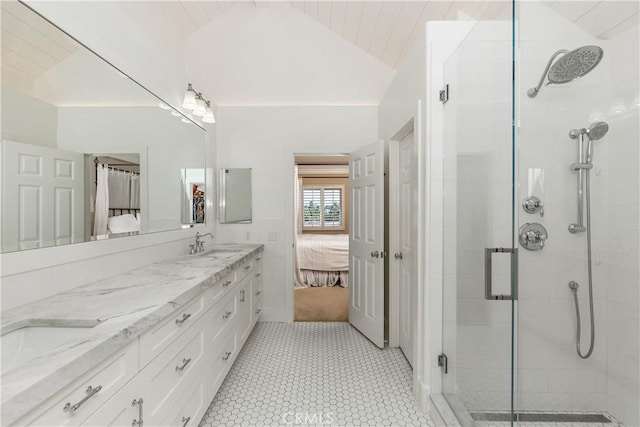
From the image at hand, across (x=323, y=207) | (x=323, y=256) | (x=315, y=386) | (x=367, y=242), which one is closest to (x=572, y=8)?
(x=367, y=242)

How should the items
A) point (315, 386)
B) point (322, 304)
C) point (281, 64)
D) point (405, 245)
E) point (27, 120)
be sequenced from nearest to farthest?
point (27, 120)
point (315, 386)
point (405, 245)
point (281, 64)
point (322, 304)

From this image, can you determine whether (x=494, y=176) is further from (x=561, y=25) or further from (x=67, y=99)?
(x=67, y=99)

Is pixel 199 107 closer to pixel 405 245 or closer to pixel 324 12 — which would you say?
pixel 324 12

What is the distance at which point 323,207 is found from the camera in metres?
7.61

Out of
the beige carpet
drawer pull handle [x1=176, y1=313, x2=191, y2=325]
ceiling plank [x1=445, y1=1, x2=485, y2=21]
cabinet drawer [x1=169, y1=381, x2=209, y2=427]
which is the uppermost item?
ceiling plank [x1=445, y1=1, x2=485, y2=21]

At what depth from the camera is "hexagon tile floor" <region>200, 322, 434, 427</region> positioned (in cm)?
180

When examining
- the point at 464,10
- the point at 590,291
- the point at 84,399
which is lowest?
the point at 84,399

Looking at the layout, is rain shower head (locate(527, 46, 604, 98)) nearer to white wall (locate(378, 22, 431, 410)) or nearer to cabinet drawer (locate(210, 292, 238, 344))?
white wall (locate(378, 22, 431, 410))

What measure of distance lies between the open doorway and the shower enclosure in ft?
6.70

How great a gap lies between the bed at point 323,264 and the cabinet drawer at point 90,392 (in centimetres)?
377

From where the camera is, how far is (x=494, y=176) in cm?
154

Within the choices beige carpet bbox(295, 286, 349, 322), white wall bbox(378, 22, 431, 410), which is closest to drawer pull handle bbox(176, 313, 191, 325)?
white wall bbox(378, 22, 431, 410)

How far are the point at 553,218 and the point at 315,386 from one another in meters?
1.86

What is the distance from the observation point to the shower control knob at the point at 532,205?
59.0 inches
